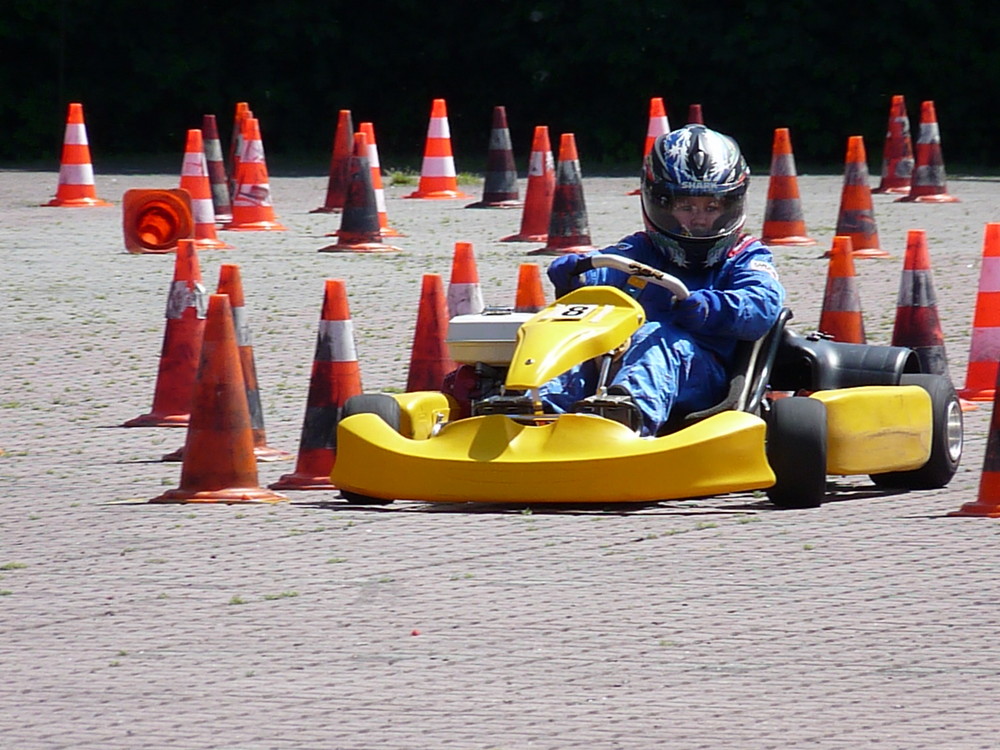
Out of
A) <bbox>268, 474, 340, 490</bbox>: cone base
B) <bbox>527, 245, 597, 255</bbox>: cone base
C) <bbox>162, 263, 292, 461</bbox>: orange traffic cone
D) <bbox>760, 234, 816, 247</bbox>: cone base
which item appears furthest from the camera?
<bbox>760, 234, 816, 247</bbox>: cone base

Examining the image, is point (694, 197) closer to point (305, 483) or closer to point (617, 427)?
point (617, 427)

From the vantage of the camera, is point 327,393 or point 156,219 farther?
point 156,219

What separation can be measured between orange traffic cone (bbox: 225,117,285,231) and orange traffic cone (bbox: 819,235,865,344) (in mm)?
7040

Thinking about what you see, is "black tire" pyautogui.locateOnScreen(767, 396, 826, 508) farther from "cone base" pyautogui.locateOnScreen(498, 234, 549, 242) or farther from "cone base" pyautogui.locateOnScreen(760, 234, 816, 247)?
"cone base" pyautogui.locateOnScreen(498, 234, 549, 242)

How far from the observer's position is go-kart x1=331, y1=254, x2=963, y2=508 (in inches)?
271

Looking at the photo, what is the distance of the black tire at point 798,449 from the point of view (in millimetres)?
6961

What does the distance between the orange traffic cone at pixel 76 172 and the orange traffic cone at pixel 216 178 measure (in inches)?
35.4

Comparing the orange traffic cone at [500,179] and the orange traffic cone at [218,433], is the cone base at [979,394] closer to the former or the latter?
the orange traffic cone at [218,433]

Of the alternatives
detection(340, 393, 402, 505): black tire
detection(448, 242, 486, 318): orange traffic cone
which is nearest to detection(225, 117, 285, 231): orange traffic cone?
detection(448, 242, 486, 318): orange traffic cone

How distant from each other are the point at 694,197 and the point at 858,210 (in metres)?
6.38

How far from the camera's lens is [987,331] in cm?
953

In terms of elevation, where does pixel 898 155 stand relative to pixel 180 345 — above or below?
above

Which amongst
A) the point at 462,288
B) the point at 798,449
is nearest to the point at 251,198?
the point at 462,288

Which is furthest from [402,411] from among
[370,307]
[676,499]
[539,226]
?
[539,226]
